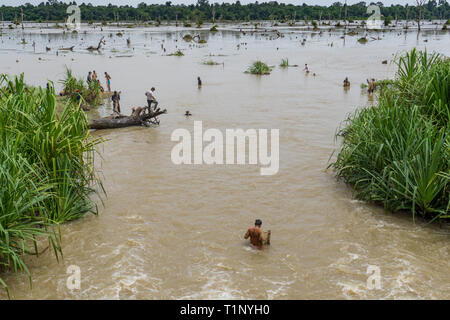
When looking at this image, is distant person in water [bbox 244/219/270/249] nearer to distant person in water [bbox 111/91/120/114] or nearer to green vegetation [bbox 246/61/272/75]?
distant person in water [bbox 111/91/120/114]

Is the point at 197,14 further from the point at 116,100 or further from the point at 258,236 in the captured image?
the point at 258,236

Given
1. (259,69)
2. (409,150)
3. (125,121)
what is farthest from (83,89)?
(409,150)

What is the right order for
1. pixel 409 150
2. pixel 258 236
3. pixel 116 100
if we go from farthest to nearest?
pixel 116 100 → pixel 409 150 → pixel 258 236

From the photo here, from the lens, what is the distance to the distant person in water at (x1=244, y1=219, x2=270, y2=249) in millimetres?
7480

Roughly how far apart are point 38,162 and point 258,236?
13.5 ft

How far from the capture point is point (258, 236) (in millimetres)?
7492

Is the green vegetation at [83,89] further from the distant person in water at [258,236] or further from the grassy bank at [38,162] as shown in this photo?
the distant person in water at [258,236]

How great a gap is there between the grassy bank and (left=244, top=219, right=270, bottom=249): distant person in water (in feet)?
10.8

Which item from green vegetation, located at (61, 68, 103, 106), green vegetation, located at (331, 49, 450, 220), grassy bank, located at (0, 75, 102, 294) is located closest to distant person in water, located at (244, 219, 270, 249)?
green vegetation, located at (331, 49, 450, 220)

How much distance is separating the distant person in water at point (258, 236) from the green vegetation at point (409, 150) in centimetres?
271

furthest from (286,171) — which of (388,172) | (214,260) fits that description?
(214,260)

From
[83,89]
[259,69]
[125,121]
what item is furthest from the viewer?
[259,69]

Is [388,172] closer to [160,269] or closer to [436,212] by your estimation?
[436,212]

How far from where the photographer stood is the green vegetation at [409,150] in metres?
7.88
